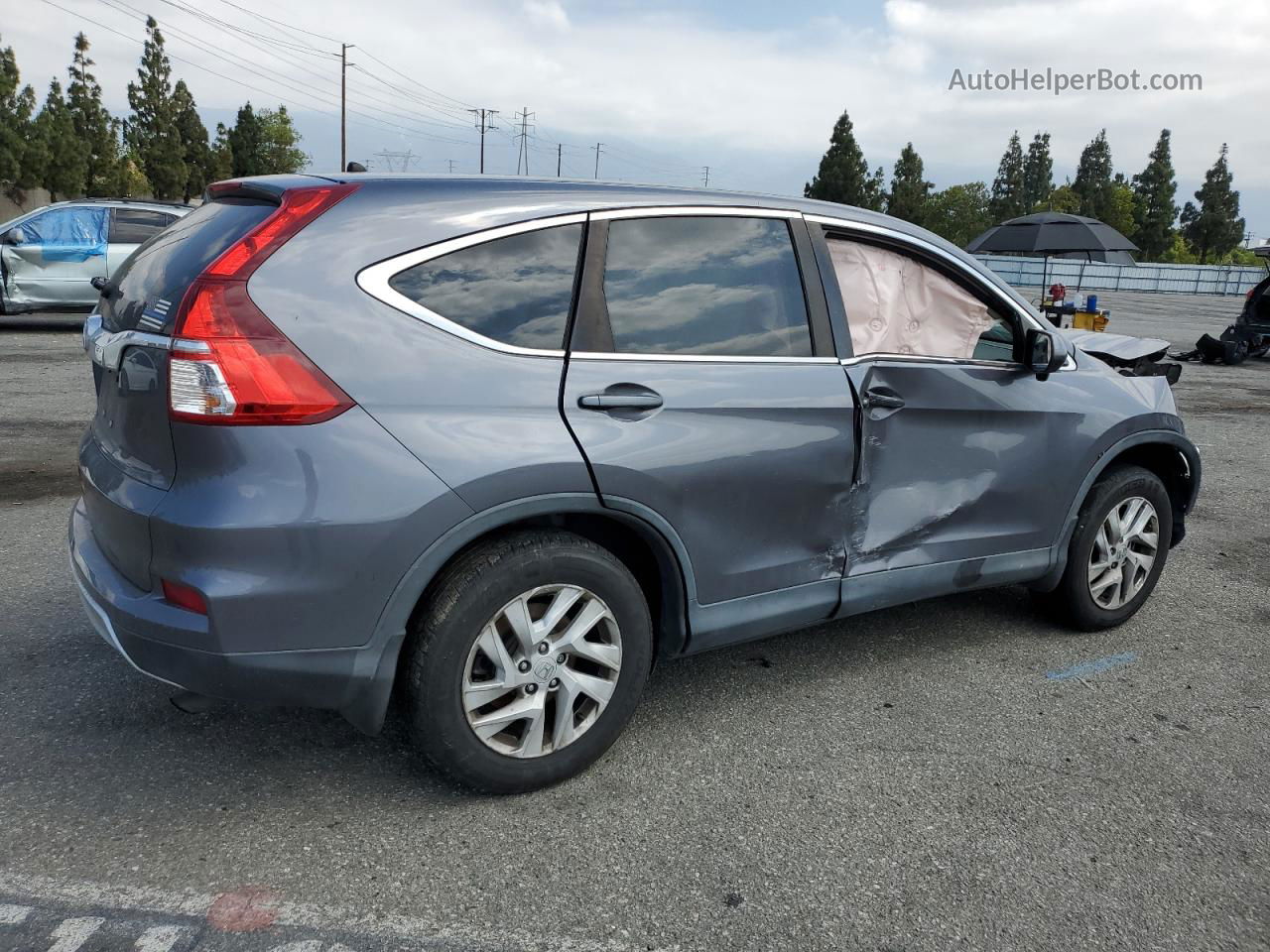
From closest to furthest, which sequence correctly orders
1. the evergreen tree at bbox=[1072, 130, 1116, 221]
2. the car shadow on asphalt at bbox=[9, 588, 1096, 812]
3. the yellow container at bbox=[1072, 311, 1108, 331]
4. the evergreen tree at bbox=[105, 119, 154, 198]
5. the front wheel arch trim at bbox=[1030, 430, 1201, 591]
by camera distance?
1. the car shadow on asphalt at bbox=[9, 588, 1096, 812]
2. the front wheel arch trim at bbox=[1030, 430, 1201, 591]
3. the yellow container at bbox=[1072, 311, 1108, 331]
4. the evergreen tree at bbox=[105, 119, 154, 198]
5. the evergreen tree at bbox=[1072, 130, 1116, 221]

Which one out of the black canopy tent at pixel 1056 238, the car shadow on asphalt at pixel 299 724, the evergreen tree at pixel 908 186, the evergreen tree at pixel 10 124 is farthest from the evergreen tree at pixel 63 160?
the evergreen tree at pixel 908 186

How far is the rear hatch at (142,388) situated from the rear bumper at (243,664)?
0.10 m

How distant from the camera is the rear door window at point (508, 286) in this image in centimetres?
276

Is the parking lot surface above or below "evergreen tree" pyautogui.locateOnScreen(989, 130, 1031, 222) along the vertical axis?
below

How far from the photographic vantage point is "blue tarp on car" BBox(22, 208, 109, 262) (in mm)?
13148

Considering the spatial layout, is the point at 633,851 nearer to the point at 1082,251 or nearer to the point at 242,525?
the point at 242,525

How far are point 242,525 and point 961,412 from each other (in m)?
2.49

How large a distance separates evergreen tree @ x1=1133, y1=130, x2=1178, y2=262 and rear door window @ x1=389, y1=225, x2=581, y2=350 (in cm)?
9520

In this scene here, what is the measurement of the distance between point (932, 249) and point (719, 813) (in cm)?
216

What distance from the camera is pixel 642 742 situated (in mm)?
3379

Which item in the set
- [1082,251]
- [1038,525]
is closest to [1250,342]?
[1082,251]

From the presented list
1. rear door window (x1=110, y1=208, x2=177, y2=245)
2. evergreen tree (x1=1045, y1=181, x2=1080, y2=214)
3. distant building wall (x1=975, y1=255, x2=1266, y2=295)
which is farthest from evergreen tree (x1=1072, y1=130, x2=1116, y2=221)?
rear door window (x1=110, y1=208, x2=177, y2=245)

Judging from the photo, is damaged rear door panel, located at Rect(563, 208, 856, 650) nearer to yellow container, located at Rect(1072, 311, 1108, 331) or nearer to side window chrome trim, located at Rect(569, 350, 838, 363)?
side window chrome trim, located at Rect(569, 350, 838, 363)

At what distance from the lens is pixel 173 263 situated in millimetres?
2797
